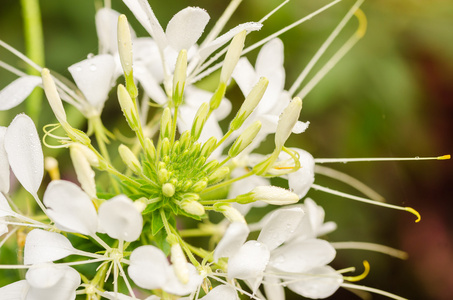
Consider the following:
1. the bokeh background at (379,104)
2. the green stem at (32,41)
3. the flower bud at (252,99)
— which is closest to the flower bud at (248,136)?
the flower bud at (252,99)

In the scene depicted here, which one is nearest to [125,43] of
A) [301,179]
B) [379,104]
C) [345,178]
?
[301,179]

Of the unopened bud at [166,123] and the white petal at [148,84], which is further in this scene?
the white petal at [148,84]

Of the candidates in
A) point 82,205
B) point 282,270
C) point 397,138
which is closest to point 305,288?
point 282,270

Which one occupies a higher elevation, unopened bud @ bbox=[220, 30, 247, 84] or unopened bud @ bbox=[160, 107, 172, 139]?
unopened bud @ bbox=[220, 30, 247, 84]

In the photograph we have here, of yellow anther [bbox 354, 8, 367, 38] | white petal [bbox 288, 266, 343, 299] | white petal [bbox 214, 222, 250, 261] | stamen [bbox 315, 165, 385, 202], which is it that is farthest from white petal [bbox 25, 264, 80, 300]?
yellow anther [bbox 354, 8, 367, 38]

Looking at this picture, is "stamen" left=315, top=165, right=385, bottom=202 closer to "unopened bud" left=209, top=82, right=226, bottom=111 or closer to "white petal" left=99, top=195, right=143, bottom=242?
"unopened bud" left=209, top=82, right=226, bottom=111

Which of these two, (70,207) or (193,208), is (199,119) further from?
(70,207)

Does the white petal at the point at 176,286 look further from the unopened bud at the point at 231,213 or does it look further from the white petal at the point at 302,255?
the white petal at the point at 302,255
